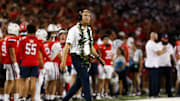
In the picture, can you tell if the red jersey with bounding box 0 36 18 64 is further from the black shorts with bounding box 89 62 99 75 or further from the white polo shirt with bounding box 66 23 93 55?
the black shorts with bounding box 89 62 99 75

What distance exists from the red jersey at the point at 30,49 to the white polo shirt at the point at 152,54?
3499 mm

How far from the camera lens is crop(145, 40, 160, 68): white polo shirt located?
11727mm

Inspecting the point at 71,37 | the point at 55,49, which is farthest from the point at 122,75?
the point at 71,37

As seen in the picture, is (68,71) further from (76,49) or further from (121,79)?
(76,49)

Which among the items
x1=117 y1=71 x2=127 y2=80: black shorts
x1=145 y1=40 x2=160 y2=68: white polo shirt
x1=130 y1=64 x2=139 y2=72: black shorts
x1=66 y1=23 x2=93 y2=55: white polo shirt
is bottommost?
x1=117 y1=71 x2=127 y2=80: black shorts

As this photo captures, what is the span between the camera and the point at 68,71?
39.3 feet

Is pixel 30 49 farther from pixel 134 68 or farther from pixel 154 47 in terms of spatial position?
pixel 134 68

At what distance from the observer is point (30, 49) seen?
31.5 ft

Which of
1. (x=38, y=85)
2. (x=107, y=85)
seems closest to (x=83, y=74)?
(x=38, y=85)

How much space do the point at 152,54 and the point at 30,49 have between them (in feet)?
12.5

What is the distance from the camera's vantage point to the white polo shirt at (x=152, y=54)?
38.5 feet

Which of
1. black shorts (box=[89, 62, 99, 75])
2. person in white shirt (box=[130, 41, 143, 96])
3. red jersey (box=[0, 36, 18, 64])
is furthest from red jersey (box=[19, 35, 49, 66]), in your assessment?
person in white shirt (box=[130, 41, 143, 96])

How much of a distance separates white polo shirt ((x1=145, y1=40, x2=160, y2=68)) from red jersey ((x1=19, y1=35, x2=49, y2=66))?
11.5 ft

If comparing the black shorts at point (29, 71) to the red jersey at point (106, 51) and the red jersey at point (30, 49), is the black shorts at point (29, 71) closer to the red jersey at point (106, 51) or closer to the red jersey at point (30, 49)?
the red jersey at point (30, 49)
